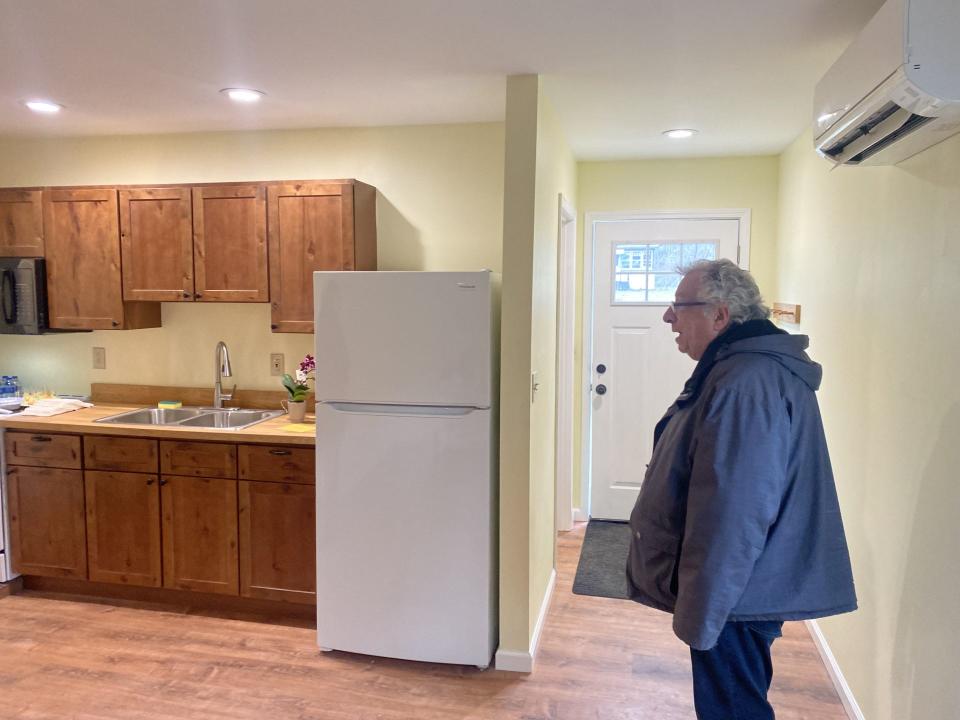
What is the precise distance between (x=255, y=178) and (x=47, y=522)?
197cm

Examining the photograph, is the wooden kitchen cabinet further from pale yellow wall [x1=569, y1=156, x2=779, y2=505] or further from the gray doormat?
the gray doormat

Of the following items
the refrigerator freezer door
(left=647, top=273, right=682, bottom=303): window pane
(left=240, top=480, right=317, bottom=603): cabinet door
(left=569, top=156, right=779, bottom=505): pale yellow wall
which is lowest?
(left=240, top=480, right=317, bottom=603): cabinet door

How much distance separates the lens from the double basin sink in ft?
12.1

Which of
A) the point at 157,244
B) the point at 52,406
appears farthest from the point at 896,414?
the point at 52,406

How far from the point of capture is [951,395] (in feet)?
5.90

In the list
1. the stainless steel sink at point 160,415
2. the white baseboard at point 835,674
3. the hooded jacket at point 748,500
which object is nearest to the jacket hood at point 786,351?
the hooded jacket at point 748,500

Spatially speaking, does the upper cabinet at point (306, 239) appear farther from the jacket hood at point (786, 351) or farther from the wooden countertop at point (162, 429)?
the jacket hood at point (786, 351)

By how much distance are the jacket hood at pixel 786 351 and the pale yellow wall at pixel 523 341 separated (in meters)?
1.04

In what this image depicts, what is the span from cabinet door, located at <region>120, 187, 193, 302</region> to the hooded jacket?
104 inches

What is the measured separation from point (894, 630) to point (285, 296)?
275 centimetres

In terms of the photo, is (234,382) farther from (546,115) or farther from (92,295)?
(546,115)

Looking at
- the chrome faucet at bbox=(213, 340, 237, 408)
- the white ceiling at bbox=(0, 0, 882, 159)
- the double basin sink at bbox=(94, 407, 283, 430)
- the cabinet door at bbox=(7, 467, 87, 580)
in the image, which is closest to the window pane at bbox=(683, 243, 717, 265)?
the white ceiling at bbox=(0, 0, 882, 159)

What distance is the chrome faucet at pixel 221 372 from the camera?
3803 millimetres

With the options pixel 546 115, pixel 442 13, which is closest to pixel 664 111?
pixel 546 115
